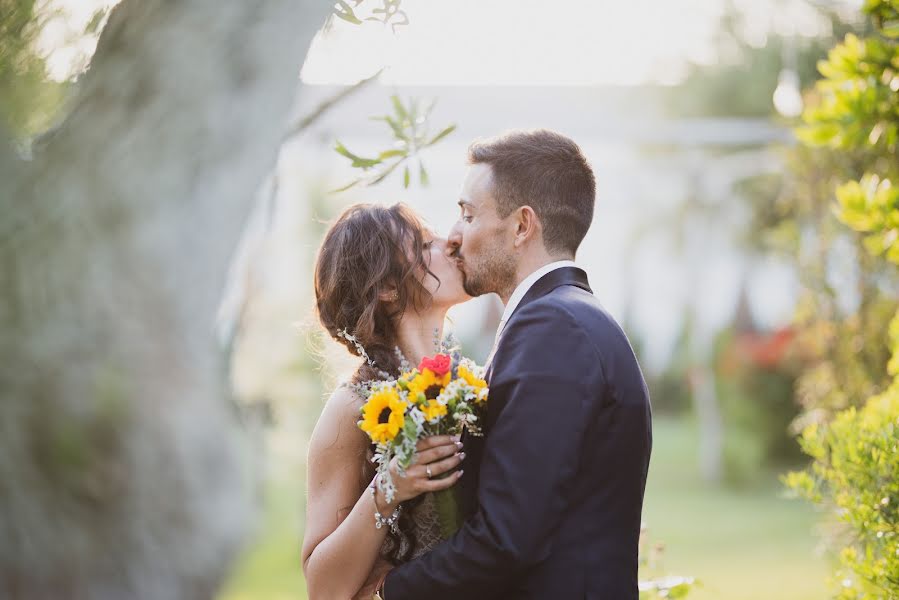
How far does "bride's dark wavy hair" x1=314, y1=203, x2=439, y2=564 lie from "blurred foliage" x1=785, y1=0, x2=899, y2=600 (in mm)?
1414

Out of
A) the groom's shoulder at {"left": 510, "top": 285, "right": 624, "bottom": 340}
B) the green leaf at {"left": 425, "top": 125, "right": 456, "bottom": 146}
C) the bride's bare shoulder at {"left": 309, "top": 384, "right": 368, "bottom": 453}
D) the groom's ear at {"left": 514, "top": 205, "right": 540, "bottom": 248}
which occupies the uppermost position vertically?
the green leaf at {"left": 425, "top": 125, "right": 456, "bottom": 146}

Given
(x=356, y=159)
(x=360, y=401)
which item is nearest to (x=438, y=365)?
(x=360, y=401)

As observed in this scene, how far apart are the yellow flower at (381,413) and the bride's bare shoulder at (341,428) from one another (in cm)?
47

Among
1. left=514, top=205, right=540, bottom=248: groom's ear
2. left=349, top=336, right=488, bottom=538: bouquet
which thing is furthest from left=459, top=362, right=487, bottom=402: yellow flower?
left=514, top=205, right=540, bottom=248: groom's ear

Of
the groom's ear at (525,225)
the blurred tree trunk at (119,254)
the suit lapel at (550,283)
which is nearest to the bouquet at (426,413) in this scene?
the suit lapel at (550,283)

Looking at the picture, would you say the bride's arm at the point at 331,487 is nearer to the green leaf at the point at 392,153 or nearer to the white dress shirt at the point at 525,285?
the white dress shirt at the point at 525,285

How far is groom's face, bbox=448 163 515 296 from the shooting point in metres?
2.78

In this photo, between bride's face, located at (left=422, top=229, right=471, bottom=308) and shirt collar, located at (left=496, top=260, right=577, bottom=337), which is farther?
bride's face, located at (left=422, top=229, right=471, bottom=308)

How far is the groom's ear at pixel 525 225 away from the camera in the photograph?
8.98 feet

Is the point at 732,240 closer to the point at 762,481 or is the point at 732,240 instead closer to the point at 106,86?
the point at 762,481

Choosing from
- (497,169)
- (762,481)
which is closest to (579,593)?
(497,169)

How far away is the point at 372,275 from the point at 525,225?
0.67 meters

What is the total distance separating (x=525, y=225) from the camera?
2.75m

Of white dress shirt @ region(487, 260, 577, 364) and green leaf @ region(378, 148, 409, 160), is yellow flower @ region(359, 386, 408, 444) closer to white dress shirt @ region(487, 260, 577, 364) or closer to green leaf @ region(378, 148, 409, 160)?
white dress shirt @ region(487, 260, 577, 364)
